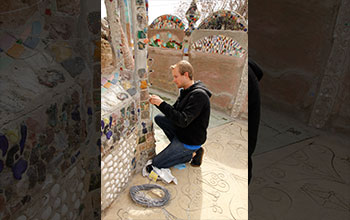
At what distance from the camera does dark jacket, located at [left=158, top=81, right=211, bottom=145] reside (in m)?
1.87

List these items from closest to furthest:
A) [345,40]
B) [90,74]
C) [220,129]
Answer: [345,40] < [90,74] < [220,129]

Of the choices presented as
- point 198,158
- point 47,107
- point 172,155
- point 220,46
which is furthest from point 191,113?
point 220,46

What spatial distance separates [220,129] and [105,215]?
1987mm

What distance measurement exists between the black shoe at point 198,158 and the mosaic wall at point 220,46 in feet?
6.04

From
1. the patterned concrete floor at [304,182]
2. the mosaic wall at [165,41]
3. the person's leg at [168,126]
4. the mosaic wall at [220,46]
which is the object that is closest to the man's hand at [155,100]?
the person's leg at [168,126]

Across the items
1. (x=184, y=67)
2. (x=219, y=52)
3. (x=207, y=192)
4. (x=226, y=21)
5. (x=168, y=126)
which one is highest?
(x=226, y=21)

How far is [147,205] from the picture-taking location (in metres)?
1.70

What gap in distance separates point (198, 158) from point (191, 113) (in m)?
0.60

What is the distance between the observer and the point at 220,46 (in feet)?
12.0

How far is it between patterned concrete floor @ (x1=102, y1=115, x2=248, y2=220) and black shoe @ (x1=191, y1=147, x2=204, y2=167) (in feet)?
0.16

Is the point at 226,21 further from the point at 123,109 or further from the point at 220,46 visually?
the point at 123,109

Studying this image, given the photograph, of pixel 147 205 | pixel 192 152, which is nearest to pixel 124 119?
pixel 147 205

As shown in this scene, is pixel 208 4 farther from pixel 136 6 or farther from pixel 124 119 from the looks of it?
pixel 124 119

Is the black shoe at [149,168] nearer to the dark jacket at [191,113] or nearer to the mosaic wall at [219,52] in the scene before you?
the dark jacket at [191,113]
